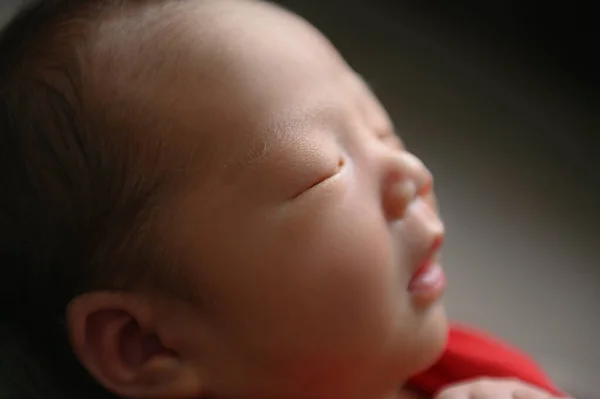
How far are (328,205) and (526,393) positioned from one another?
11.5 inches

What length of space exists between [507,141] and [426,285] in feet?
2.14

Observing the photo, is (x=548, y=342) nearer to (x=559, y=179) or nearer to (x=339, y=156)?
(x=559, y=179)

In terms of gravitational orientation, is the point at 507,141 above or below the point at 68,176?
below

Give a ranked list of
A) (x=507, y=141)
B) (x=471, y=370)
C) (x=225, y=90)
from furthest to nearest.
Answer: (x=507, y=141) → (x=471, y=370) → (x=225, y=90)

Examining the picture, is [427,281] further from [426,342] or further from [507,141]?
[507,141]

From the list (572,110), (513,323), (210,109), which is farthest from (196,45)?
(572,110)

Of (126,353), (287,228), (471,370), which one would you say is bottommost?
(471,370)

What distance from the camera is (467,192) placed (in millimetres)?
1210

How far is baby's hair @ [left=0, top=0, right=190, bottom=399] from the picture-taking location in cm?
60

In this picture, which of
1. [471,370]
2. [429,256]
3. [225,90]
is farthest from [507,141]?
[225,90]

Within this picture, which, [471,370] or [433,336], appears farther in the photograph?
[471,370]

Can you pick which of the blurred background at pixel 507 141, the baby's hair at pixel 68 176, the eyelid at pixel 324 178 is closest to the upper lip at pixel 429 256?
the eyelid at pixel 324 178

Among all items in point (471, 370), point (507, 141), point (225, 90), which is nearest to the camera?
point (225, 90)

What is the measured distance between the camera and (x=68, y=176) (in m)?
0.61
